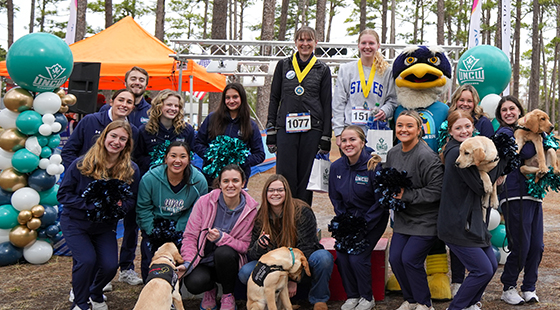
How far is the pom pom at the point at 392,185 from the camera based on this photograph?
11.3 feet

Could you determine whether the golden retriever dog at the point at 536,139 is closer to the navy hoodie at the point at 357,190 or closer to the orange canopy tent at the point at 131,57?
the navy hoodie at the point at 357,190

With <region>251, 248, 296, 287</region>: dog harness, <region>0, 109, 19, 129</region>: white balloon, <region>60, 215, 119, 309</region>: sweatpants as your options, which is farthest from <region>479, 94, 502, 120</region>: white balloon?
<region>0, 109, 19, 129</region>: white balloon

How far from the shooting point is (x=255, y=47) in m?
11.0

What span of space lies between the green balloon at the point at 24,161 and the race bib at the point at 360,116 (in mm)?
3386

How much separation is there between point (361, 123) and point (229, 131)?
1231 mm

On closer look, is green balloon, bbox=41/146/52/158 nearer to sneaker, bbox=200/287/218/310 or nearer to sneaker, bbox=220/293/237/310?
sneaker, bbox=200/287/218/310

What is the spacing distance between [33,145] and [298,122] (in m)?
2.88

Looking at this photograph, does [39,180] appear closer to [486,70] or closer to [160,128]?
[160,128]

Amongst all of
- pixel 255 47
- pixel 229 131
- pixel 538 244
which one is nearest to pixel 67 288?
pixel 229 131

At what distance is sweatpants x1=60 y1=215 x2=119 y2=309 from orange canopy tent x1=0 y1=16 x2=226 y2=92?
7194 mm

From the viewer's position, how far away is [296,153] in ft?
14.9

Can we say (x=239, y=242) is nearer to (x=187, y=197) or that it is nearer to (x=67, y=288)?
(x=187, y=197)

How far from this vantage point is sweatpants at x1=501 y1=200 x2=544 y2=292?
380 centimetres

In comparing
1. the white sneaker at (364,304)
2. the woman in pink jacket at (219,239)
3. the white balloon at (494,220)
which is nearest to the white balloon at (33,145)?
the woman in pink jacket at (219,239)
